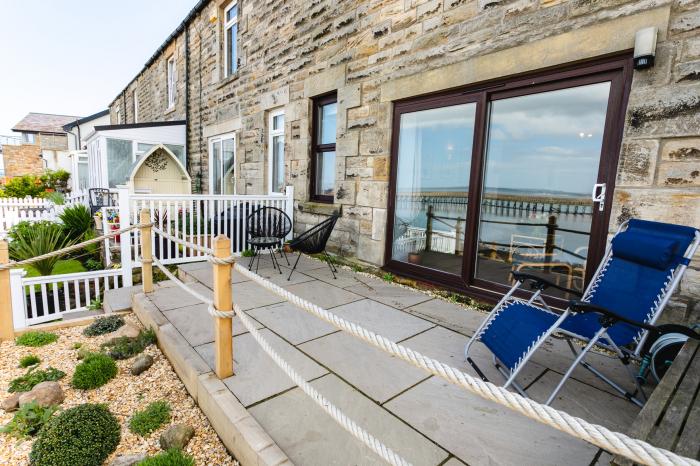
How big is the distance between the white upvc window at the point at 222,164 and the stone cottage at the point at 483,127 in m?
1.71

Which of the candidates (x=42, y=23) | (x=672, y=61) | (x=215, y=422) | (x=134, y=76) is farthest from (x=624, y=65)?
(x=42, y=23)

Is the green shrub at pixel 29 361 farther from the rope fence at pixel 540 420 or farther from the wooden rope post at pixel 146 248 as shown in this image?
the rope fence at pixel 540 420

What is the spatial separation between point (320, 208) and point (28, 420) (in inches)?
145

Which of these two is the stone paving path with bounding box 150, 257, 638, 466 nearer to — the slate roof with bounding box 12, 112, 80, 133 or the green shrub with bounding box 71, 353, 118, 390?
the green shrub with bounding box 71, 353, 118, 390

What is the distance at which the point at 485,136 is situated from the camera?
332 cm

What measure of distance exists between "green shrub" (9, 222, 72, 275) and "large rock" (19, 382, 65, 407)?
3.18 metres

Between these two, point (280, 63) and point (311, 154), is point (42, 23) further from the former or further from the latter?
point (311, 154)

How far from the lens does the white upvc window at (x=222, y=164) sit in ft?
24.4

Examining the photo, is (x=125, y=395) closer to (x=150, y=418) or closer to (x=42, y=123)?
(x=150, y=418)

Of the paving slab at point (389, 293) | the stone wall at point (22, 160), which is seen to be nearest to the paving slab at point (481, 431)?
the paving slab at point (389, 293)

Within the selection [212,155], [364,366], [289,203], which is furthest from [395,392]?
[212,155]

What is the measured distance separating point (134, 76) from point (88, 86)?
31615 mm

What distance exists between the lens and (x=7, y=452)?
5.78ft

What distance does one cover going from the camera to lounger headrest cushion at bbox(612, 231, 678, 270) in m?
1.96
